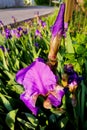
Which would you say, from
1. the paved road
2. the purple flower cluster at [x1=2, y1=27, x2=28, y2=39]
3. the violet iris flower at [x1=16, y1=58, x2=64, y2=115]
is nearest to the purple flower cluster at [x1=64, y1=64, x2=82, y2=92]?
the violet iris flower at [x1=16, y1=58, x2=64, y2=115]

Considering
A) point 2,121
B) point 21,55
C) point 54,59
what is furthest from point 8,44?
point 54,59

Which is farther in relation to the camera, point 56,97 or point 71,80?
point 71,80

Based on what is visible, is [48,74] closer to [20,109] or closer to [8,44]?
[20,109]

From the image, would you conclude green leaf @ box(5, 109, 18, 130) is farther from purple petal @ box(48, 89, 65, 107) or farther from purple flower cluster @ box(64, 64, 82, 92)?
purple petal @ box(48, 89, 65, 107)

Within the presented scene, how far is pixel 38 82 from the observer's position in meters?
0.81

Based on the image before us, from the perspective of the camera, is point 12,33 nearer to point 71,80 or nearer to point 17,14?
point 71,80

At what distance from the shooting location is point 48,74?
0.78 m

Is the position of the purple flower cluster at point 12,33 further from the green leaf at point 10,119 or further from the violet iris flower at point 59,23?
the violet iris flower at point 59,23

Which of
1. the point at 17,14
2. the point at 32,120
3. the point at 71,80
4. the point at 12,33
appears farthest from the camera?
the point at 17,14

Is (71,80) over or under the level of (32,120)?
over

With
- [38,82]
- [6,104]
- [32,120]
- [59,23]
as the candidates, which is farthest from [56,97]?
[6,104]

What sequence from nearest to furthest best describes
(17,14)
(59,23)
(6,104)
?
(59,23) < (6,104) < (17,14)

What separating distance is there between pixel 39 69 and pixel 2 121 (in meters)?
0.86

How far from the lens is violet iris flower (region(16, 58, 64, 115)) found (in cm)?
78
